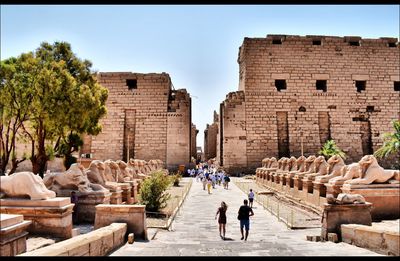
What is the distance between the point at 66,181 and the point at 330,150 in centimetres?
2153

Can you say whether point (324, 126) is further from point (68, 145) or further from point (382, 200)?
point (382, 200)

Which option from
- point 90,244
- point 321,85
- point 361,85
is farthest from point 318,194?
point 361,85

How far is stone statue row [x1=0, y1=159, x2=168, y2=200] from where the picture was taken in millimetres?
5653

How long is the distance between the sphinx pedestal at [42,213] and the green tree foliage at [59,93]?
1259 centimetres

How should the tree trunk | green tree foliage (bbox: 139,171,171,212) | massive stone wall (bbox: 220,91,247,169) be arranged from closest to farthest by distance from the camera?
green tree foliage (bbox: 139,171,171,212)
the tree trunk
massive stone wall (bbox: 220,91,247,169)

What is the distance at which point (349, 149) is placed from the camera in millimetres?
27438

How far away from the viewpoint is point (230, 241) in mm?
6867

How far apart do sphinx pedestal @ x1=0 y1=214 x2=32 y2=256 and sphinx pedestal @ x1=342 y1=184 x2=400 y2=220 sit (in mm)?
7148

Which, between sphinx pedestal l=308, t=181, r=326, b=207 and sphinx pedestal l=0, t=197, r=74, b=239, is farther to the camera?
sphinx pedestal l=308, t=181, r=326, b=207

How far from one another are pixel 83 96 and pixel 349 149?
65.9 feet

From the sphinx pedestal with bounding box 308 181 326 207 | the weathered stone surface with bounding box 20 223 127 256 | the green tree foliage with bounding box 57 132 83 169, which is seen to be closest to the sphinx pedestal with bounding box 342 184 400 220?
the sphinx pedestal with bounding box 308 181 326 207

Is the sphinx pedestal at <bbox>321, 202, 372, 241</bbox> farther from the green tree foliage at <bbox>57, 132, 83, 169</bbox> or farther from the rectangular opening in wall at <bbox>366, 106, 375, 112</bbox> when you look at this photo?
the rectangular opening in wall at <bbox>366, 106, 375, 112</bbox>

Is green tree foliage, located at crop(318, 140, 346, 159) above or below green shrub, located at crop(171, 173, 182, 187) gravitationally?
above

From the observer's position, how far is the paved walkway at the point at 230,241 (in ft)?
18.4
